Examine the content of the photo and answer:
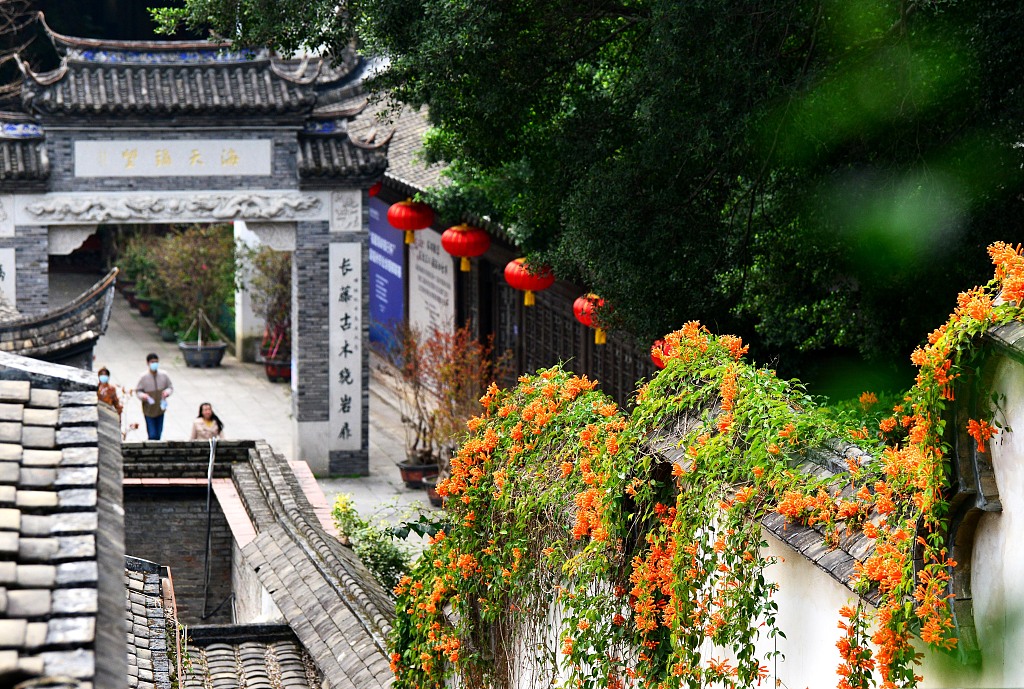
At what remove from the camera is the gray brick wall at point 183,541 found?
12.1 m

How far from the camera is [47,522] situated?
3926 mm

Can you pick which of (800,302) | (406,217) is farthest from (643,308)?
(406,217)

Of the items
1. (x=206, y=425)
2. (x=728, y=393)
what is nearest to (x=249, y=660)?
(x=728, y=393)

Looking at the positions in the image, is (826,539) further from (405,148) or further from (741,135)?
(405,148)

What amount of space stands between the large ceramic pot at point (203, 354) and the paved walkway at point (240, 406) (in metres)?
0.17

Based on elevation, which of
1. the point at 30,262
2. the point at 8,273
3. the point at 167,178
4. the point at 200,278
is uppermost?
the point at 167,178

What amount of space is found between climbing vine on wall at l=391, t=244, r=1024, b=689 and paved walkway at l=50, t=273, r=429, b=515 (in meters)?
8.60

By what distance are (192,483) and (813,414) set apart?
27.7ft

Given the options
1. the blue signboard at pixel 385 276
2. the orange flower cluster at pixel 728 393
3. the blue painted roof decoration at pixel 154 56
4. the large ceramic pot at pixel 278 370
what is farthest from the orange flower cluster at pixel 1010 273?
the large ceramic pot at pixel 278 370

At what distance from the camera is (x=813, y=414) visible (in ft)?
15.2

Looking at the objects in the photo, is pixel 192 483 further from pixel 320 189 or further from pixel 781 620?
pixel 781 620

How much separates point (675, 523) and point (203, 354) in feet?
59.0

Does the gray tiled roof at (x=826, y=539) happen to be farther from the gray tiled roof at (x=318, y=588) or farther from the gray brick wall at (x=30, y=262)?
the gray brick wall at (x=30, y=262)

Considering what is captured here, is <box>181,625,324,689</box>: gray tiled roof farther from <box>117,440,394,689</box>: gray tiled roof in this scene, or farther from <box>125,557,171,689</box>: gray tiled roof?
<box>125,557,171,689</box>: gray tiled roof
